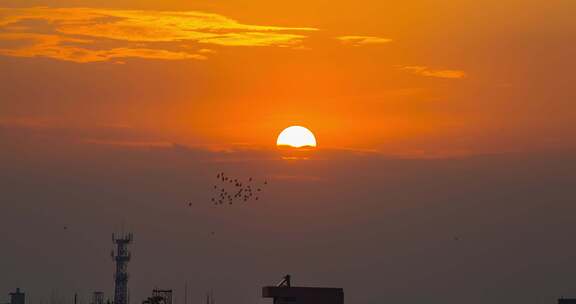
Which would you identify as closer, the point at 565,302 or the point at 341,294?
the point at 341,294

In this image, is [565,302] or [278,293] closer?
[278,293]

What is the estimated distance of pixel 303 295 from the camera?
117938 millimetres

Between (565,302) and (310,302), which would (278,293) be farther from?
(565,302)

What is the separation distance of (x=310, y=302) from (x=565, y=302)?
60202 millimetres

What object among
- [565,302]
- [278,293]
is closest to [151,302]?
[278,293]

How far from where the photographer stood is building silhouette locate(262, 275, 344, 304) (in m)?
118

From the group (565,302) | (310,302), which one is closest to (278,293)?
(310,302)

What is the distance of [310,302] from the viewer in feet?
387

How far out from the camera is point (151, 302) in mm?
156875

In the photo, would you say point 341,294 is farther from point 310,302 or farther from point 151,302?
point 151,302

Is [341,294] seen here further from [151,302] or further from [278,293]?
[151,302]

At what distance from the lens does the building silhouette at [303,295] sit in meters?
118

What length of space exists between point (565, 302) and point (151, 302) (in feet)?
186

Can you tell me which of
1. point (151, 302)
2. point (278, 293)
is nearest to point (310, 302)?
point (278, 293)
